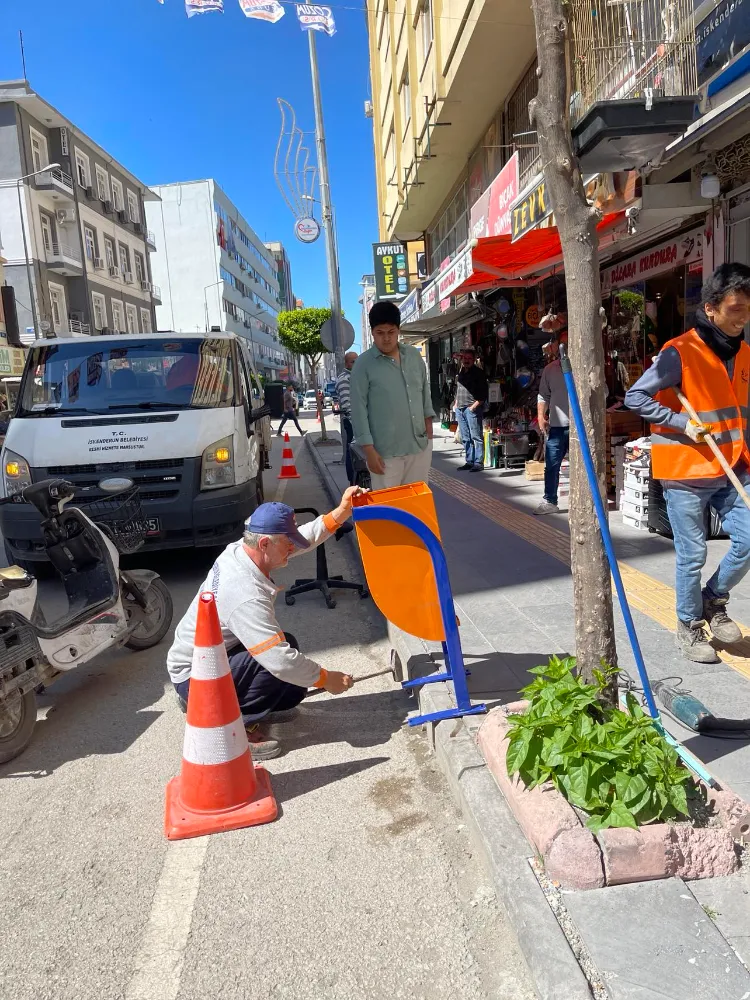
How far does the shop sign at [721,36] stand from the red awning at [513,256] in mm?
1507

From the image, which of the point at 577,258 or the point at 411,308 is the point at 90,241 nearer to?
the point at 411,308

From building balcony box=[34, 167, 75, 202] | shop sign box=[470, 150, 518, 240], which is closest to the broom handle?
shop sign box=[470, 150, 518, 240]

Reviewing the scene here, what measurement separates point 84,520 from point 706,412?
3.59m

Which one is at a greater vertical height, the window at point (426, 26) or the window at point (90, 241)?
the window at point (90, 241)

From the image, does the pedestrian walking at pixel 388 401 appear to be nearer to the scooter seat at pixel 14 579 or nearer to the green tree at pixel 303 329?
Result: the scooter seat at pixel 14 579

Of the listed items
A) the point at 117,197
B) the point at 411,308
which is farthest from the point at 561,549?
the point at 117,197

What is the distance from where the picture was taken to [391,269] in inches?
932

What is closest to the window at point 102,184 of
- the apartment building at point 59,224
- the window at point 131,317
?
the apartment building at point 59,224

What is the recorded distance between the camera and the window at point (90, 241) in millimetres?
36500

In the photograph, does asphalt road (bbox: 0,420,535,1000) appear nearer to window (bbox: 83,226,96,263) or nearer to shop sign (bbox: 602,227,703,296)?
shop sign (bbox: 602,227,703,296)

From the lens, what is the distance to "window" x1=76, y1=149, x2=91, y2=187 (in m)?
35.9

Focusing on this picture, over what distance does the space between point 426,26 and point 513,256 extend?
939cm

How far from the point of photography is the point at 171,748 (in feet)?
11.7

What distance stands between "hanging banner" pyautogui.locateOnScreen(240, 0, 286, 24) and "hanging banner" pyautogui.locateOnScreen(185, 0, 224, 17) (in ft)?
1.72
